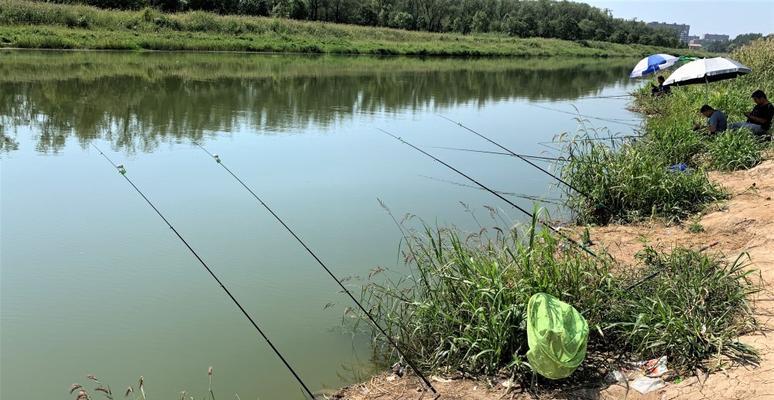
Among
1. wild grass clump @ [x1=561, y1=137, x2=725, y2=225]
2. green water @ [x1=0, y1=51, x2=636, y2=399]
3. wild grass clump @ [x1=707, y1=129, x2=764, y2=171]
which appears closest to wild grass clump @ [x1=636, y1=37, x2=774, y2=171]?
wild grass clump @ [x1=707, y1=129, x2=764, y2=171]

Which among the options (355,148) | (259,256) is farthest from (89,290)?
(355,148)

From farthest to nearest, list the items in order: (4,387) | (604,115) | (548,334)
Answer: (604,115), (4,387), (548,334)

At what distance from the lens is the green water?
12.5 ft

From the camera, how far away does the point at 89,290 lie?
4559 millimetres

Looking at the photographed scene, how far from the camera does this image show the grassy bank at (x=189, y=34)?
2534cm

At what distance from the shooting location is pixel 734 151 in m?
7.75

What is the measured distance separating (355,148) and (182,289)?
6080 millimetres

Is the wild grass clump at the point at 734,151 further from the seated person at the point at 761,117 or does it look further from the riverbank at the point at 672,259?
the seated person at the point at 761,117

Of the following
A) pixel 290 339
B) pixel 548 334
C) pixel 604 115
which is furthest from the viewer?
pixel 604 115

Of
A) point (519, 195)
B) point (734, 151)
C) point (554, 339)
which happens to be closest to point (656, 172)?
point (519, 195)

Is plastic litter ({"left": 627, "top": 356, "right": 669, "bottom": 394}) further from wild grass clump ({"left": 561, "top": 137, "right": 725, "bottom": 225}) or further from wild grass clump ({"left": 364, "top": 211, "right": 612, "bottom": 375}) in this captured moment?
wild grass clump ({"left": 561, "top": 137, "right": 725, "bottom": 225})

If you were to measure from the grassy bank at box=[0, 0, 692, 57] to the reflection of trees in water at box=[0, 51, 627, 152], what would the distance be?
183 inches

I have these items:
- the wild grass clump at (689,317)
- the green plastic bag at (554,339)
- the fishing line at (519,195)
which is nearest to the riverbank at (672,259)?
the wild grass clump at (689,317)

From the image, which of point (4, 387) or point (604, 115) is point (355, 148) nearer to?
point (4, 387)
